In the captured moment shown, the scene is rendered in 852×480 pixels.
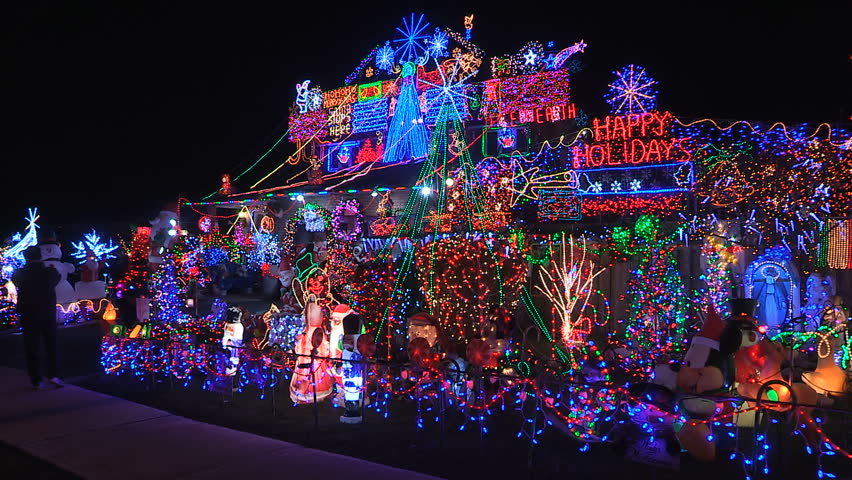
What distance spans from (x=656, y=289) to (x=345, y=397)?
20.0 ft

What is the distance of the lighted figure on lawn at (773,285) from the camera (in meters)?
13.1

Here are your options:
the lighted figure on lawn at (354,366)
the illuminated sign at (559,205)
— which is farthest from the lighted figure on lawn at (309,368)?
the illuminated sign at (559,205)

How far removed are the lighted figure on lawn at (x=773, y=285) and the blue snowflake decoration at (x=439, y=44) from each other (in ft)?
46.0

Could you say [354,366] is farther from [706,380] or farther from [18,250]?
[18,250]

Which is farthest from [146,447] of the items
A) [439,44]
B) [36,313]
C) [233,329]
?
[439,44]

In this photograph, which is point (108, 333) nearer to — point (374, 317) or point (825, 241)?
point (374, 317)

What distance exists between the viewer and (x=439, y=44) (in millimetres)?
23281

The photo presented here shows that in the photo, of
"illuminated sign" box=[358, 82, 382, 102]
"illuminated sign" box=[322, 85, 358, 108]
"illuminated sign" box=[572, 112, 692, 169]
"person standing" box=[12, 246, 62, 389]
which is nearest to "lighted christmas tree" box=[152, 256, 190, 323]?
"person standing" box=[12, 246, 62, 389]

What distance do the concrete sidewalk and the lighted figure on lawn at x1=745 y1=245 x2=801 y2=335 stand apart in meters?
11.2

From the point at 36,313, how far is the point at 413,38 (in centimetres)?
1883

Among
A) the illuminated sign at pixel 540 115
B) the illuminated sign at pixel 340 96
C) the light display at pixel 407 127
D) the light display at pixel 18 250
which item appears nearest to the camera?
the light display at pixel 18 250

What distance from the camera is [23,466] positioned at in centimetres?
520

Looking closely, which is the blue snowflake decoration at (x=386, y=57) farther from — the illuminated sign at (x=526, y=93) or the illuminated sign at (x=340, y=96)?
the illuminated sign at (x=526, y=93)

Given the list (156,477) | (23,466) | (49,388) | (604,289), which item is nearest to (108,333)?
(49,388)
